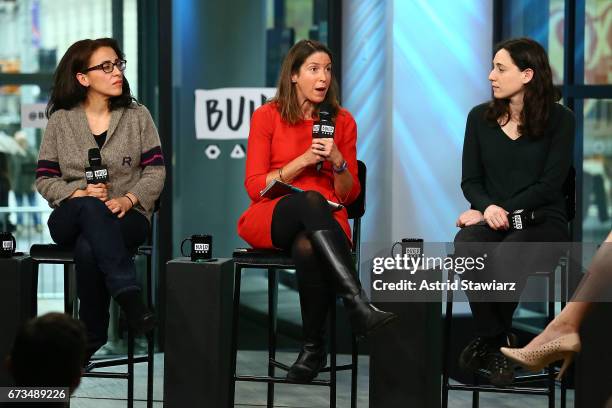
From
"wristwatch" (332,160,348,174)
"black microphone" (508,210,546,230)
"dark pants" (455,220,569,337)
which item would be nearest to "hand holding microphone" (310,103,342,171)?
"wristwatch" (332,160,348,174)

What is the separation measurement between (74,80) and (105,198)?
0.52 m

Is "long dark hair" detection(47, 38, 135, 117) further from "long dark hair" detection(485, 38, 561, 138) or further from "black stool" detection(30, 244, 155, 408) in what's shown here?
"long dark hair" detection(485, 38, 561, 138)

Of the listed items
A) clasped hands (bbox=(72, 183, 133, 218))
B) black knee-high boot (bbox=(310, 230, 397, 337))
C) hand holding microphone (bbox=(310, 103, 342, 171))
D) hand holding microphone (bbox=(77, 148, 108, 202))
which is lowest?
black knee-high boot (bbox=(310, 230, 397, 337))

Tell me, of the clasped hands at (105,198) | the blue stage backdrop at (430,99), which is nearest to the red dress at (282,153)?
the clasped hands at (105,198)

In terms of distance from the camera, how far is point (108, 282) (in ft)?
11.4

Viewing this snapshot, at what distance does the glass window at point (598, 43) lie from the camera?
190 inches

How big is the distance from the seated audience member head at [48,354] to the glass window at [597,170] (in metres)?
3.40

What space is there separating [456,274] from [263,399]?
45.3 inches

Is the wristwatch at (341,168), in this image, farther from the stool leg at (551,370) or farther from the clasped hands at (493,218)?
the stool leg at (551,370)

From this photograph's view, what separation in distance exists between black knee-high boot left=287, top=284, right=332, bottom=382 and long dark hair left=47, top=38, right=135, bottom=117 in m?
1.08

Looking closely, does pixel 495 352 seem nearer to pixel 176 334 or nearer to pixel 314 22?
pixel 176 334

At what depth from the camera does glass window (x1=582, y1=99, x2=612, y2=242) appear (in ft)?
16.3

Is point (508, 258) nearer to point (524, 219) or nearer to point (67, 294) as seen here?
point (524, 219)

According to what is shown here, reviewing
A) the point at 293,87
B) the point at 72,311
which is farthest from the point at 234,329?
the point at 293,87
